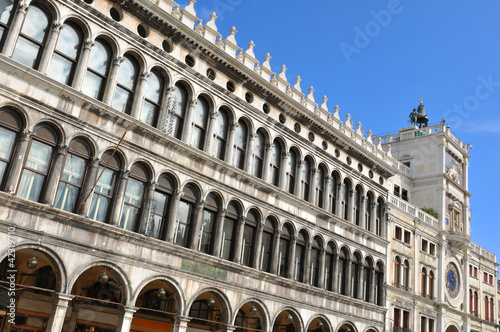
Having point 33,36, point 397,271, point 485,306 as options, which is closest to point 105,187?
point 33,36

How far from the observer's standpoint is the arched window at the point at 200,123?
22141mm

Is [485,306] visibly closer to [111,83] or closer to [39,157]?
[111,83]

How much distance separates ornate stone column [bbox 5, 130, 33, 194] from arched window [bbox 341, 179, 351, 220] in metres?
18.2

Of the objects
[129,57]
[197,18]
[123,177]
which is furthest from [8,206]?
[197,18]

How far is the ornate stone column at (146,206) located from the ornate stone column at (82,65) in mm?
4332

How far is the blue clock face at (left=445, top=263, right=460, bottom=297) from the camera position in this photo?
39100mm

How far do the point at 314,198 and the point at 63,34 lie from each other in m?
14.7

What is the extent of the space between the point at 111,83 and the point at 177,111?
324cm

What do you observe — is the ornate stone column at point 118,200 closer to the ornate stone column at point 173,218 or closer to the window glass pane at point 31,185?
the ornate stone column at point 173,218

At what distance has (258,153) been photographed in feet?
82.2

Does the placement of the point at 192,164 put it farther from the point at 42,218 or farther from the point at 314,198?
the point at 314,198

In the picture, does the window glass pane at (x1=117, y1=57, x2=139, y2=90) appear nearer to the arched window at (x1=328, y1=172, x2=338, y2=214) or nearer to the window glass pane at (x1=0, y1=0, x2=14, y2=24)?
the window glass pane at (x1=0, y1=0, x2=14, y2=24)

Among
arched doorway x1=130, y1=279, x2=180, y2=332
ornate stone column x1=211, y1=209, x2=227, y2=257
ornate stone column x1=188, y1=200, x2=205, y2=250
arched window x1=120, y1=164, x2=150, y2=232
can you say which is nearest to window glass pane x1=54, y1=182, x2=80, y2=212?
arched window x1=120, y1=164, x2=150, y2=232

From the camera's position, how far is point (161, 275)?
19.4m
